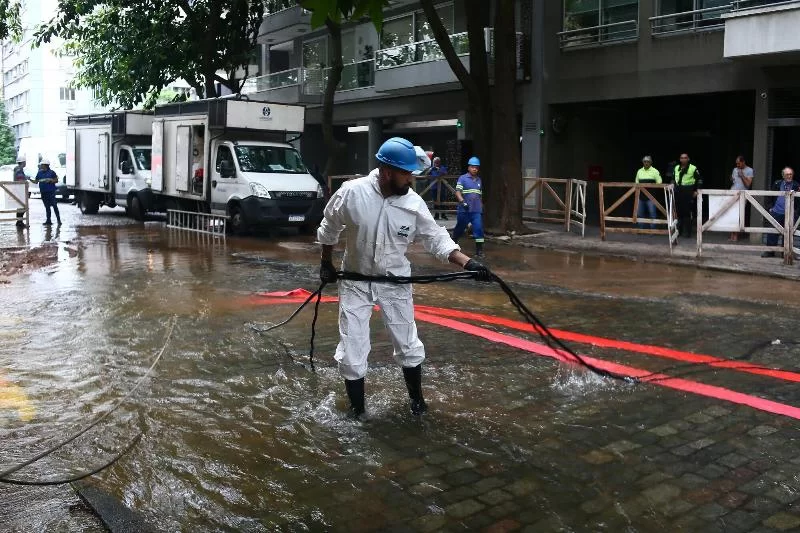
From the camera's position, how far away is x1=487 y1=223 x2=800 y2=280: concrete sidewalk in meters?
13.4

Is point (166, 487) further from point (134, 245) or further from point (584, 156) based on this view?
point (584, 156)

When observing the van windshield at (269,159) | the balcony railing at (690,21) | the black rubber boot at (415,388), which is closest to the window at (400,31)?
the van windshield at (269,159)

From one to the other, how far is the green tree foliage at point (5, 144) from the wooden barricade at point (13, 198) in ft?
198

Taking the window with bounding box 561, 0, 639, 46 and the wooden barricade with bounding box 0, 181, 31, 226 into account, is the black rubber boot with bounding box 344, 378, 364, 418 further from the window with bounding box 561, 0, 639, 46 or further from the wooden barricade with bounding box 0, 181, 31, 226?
the wooden barricade with bounding box 0, 181, 31, 226

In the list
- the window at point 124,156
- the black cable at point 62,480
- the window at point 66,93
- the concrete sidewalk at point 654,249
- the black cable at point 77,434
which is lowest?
the black cable at point 62,480

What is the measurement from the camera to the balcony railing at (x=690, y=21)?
18561 mm

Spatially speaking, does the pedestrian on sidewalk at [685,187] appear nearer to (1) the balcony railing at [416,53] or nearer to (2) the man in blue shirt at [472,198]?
(2) the man in blue shirt at [472,198]

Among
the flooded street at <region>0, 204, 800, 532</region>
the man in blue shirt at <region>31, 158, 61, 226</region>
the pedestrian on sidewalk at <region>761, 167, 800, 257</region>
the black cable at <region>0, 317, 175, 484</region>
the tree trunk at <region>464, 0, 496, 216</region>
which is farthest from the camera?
the man in blue shirt at <region>31, 158, 61, 226</region>

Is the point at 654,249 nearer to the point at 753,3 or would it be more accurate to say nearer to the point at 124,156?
the point at 753,3

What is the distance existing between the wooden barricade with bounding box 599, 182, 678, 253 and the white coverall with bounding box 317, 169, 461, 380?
11329mm

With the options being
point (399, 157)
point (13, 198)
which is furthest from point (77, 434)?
point (13, 198)

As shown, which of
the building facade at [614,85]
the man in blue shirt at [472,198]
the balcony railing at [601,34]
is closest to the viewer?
the man in blue shirt at [472,198]

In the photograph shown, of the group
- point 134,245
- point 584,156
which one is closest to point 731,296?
point 134,245

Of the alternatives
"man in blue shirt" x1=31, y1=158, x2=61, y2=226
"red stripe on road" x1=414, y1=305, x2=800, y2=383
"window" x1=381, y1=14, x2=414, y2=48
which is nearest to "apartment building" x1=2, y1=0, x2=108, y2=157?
"window" x1=381, y1=14, x2=414, y2=48
